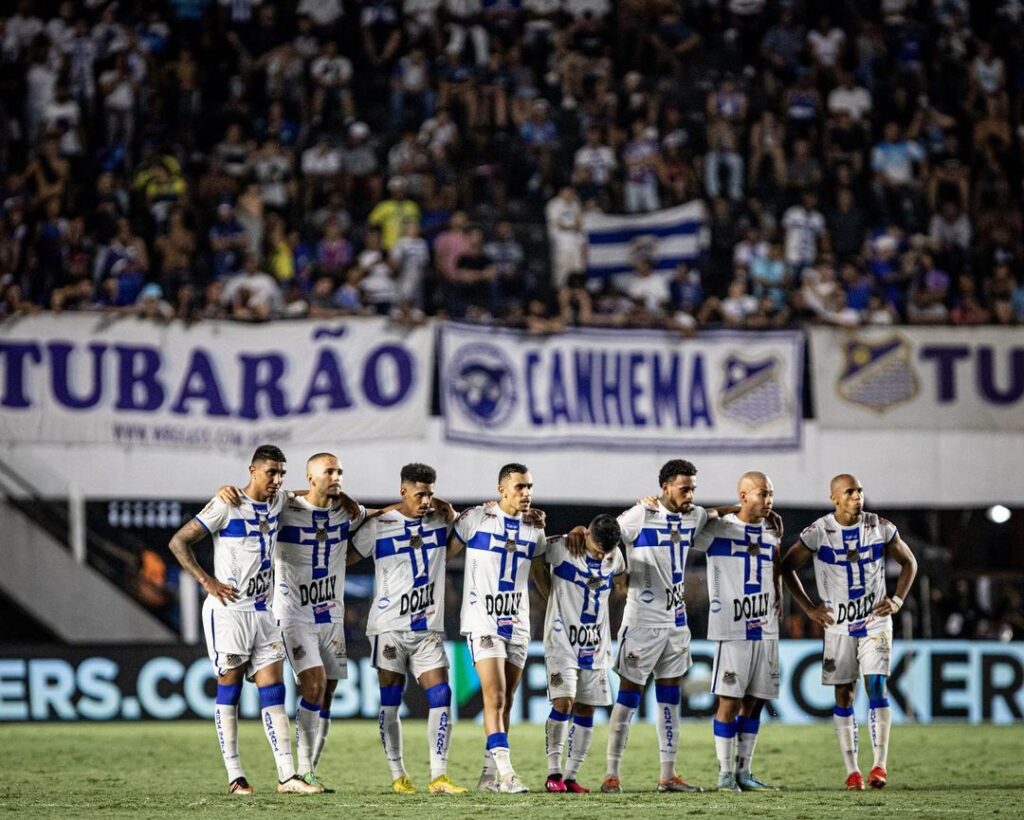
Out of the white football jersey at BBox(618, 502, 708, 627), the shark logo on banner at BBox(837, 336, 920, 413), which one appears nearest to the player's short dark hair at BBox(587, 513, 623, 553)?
the white football jersey at BBox(618, 502, 708, 627)

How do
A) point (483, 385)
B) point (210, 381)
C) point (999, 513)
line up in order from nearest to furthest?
point (210, 381) < point (483, 385) < point (999, 513)

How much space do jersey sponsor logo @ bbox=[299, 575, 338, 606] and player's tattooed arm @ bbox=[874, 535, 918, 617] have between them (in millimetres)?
3751

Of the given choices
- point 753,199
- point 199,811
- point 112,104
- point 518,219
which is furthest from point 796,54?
point 199,811

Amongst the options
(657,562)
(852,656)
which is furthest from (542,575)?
(852,656)

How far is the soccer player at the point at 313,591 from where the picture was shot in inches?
492

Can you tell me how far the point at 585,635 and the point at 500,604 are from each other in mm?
625

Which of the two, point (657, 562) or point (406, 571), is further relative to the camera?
point (657, 562)

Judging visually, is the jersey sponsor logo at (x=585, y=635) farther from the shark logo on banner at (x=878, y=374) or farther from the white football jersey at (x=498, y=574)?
the shark logo on banner at (x=878, y=374)

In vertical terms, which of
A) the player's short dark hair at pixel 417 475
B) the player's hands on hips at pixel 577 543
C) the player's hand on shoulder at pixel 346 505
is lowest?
the player's hands on hips at pixel 577 543

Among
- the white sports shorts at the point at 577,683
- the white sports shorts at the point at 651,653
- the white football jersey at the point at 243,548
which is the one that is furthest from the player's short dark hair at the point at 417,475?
the white sports shorts at the point at 651,653

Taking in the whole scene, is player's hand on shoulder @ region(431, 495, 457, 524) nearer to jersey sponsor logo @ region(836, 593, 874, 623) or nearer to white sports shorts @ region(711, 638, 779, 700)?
white sports shorts @ region(711, 638, 779, 700)

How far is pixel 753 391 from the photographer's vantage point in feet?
72.8

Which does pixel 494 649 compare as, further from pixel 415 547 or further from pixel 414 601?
pixel 415 547

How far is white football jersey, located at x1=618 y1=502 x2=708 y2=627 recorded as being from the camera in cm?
1284
